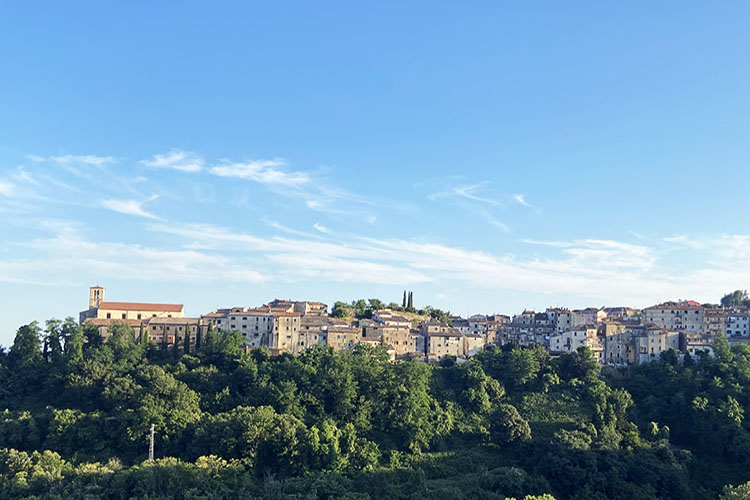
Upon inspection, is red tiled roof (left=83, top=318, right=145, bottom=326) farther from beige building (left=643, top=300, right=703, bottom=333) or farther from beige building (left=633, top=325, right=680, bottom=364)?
beige building (left=643, top=300, right=703, bottom=333)

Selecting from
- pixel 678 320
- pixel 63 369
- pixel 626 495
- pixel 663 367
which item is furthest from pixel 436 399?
pixel 678 320

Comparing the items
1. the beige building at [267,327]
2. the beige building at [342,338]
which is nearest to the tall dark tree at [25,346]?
the beige building at [267,327]

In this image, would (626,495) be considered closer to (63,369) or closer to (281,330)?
(281,330)

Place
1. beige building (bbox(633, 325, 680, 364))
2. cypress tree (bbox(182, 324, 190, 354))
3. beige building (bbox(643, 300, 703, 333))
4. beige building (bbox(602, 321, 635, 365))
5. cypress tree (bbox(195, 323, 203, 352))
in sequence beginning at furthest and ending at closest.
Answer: beige building (bbox(643, 300, 703, 333)) → beige building (bbox(602, 321, 635, 365)) → beige building (bbox(633, 325, 680, 364)) → cypress tree (bbox(195, 323, 203, 352)) → cypress tree (bbox(182, 324, 190, 354))

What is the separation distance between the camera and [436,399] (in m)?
50.8

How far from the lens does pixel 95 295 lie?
→ 68.4 metres

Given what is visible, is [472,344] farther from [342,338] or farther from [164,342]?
[164,342]

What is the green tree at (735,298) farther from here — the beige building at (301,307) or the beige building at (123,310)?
the beige building at (123,310)

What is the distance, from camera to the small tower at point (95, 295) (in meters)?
68.2

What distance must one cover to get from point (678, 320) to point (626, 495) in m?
37.2

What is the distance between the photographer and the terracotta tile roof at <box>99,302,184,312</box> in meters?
65.7

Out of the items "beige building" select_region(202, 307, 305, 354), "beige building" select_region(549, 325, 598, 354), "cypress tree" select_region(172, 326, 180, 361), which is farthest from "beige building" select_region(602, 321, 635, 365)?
"cypress tree" select_region(172, 326, 180, 361)

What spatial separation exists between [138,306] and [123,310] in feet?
5.02

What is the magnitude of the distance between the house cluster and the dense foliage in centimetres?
458
